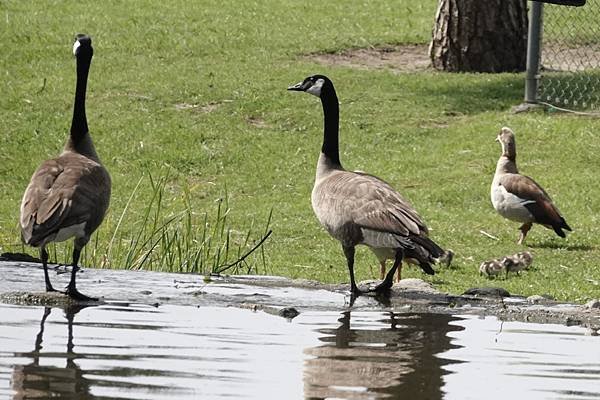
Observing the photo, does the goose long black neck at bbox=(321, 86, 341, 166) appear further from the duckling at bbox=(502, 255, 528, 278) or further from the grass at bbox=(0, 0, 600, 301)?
the duckling at bbox=(502, 255, 528, 278)

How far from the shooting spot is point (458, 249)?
14188mm

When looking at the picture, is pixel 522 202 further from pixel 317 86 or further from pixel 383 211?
pixel 383 211

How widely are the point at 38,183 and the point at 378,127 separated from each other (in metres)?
10.6

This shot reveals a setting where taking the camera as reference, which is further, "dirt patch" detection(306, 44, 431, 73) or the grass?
"dirt patch" detection(306, 44, 431, 73)

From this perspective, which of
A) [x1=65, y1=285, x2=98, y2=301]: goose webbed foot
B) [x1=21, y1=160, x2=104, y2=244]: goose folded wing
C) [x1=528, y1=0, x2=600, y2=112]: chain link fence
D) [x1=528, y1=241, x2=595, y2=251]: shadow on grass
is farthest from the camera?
[x1=528, y1=0, x2=600, y2=112]: chain link fence

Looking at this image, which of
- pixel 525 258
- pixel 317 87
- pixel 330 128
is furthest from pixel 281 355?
pixel 525 258

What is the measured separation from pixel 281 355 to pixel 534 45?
12.2 m

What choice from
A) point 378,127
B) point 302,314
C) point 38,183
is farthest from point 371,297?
point 378,127

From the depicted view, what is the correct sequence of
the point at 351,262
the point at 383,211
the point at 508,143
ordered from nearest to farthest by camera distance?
the point at 383,211 → the point at 351,262 → the point at 508,143

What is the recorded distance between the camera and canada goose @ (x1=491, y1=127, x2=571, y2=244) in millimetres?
14164

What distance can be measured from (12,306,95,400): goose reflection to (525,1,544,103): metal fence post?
40.9 ft

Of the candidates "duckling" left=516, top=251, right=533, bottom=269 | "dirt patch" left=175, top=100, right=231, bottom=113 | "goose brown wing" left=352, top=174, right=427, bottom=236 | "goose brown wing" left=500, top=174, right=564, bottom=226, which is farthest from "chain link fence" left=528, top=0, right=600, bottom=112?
"goose brown wing" left=352, top=174, right=427, bottom=236

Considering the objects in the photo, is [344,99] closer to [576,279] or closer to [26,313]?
[576,279]

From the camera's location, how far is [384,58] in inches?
900
